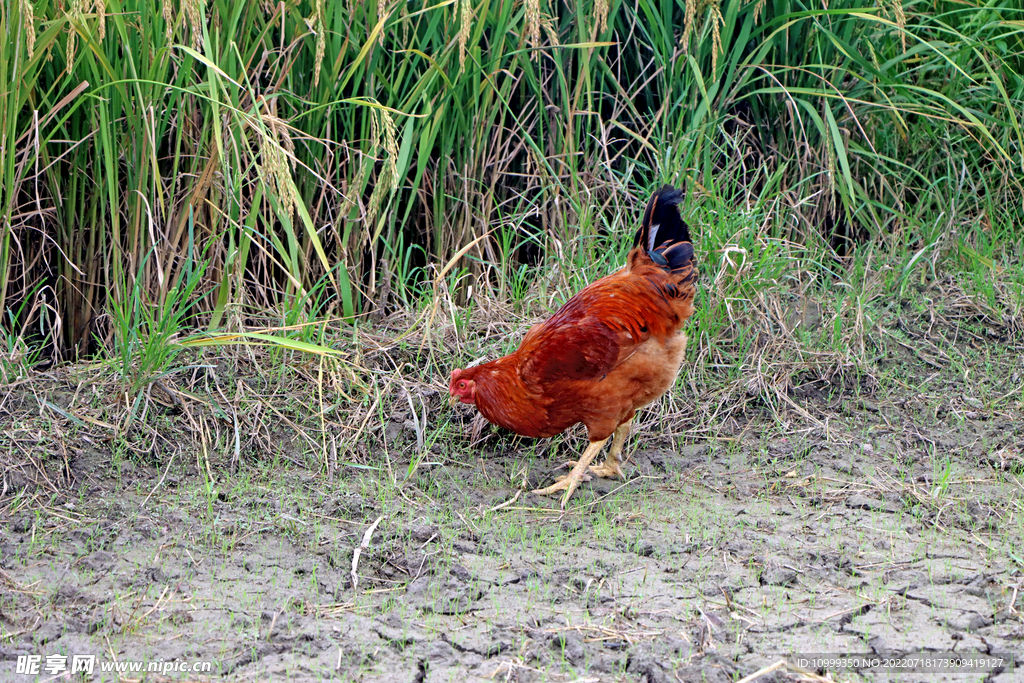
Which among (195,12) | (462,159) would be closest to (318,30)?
(195,12)

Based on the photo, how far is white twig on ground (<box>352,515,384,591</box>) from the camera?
2.60 m

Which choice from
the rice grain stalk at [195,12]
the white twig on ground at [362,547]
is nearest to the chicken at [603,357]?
the white twig on ground at [362,547]

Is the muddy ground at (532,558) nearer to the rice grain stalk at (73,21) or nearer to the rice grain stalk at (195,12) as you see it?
the rice grain stalk at (73,21)

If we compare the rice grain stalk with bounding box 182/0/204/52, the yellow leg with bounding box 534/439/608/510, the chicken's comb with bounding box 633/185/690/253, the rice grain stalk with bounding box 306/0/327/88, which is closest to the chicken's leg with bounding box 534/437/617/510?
the yellow leg with bounding box 534/439/608/510

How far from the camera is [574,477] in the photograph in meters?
3.33

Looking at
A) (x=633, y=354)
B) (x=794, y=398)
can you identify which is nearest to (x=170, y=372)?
(x=633, y=354)

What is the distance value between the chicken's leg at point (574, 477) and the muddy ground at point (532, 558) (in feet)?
0.19

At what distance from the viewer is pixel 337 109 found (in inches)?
149

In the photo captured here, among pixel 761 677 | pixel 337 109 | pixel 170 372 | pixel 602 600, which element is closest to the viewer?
pixel 761 677

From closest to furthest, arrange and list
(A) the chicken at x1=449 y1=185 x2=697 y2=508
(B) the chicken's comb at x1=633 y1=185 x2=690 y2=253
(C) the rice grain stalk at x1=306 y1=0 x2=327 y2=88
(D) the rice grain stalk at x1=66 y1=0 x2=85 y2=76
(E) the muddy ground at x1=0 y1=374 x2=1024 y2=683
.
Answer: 1. (E) the muddy ground at x1=0 y1=374 x2=1024 y2=683
2. (D) the rice grain stalk at x1=66 y1=0 x2=85 y2=76
3. (C) the rice grain stalk at x1=306 y1=0 x2=327 y2=88
4. (A) the chicken at x1=449 y1=185 x2=697 y2=508
5. (B) the chicken's comb at x1=633 y1=185 x2=690 y2=253

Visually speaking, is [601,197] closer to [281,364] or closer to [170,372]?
[281,364]

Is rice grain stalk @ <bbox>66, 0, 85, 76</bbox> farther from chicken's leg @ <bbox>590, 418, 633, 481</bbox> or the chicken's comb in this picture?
chicken's leg @ <bbox>590, 418, 633, 481</bbox>

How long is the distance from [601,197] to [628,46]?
0.78 m

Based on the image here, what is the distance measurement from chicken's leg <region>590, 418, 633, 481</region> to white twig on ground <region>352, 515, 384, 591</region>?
0.92 meters
